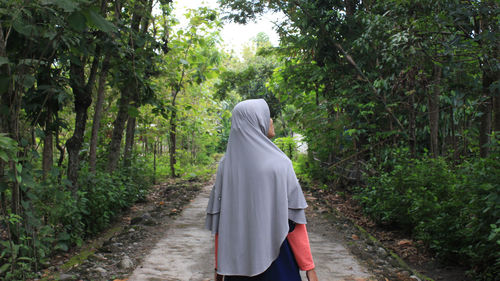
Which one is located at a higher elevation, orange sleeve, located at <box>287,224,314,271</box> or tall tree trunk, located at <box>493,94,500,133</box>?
tall tree trunk, located at <box>493,94,500,133</box>

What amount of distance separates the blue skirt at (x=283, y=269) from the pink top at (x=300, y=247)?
0.04m

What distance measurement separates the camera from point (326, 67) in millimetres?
9828

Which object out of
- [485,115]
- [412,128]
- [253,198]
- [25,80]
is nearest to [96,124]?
[25,80]

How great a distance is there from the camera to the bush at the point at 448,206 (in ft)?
14.1

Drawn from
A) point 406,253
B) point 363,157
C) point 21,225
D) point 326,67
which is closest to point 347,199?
point 363,157

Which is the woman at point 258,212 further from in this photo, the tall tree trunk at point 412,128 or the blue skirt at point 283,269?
the tall tree trunk at point 412,128

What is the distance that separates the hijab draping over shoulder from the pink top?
0.09 m

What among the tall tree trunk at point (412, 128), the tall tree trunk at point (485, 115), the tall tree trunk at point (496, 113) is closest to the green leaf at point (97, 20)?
the tall tree trunk at point (496, 113)

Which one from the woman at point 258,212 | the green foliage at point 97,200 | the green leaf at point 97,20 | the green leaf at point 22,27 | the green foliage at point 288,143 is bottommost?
the green foliage at point 97,200

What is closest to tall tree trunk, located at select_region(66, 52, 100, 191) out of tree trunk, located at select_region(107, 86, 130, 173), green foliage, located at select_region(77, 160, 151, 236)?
green foliage, located at select_region(77, 160, 151, 236)

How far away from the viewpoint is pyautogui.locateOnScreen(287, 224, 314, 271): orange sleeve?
103 inches

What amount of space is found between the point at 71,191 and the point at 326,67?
19.9ft

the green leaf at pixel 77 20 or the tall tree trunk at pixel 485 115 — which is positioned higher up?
the green leaf at pixel 77 20

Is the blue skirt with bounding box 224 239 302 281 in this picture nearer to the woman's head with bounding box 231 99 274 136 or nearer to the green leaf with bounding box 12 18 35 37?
the woman's head with bounding box 231 99 274 136
